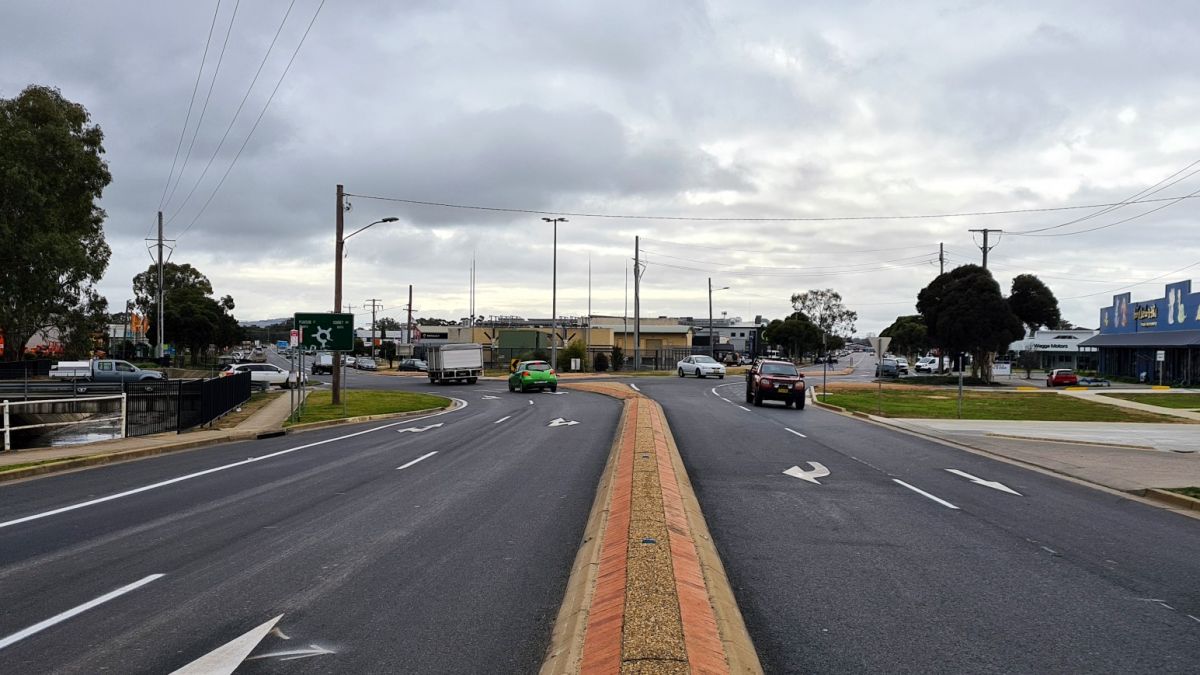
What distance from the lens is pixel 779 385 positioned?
3278 cm

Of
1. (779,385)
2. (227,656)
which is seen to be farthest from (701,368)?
(227,656)

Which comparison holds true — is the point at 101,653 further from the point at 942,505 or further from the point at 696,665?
the point at 942,505

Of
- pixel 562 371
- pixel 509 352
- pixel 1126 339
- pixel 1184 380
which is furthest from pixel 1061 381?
pixel 509 352

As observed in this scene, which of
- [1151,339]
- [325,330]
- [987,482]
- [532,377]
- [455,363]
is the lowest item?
[987,482]

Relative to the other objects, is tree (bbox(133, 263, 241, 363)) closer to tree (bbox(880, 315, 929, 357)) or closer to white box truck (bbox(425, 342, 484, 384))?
white box truck (bbox(425, 342, 484, 384))

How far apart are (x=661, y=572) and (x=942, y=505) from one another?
6419 millimetres

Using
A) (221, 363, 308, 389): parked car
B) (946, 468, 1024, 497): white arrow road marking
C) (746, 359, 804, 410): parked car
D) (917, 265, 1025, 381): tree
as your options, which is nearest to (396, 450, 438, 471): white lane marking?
(946, 468, 1024, 497): white arrow road marking

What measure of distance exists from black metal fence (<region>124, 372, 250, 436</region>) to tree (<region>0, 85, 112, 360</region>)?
1004 inches

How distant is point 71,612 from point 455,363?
1984 inches

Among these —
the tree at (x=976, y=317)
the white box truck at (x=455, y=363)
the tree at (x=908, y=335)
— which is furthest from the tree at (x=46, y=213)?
the tree at (x=908, y=335)

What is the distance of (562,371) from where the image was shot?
72.5 m

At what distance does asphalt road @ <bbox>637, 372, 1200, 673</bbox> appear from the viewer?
5.61m

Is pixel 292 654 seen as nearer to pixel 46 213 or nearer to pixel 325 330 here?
pixel 325 330

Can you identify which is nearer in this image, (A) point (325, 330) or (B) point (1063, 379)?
(A) point (325, 330)
